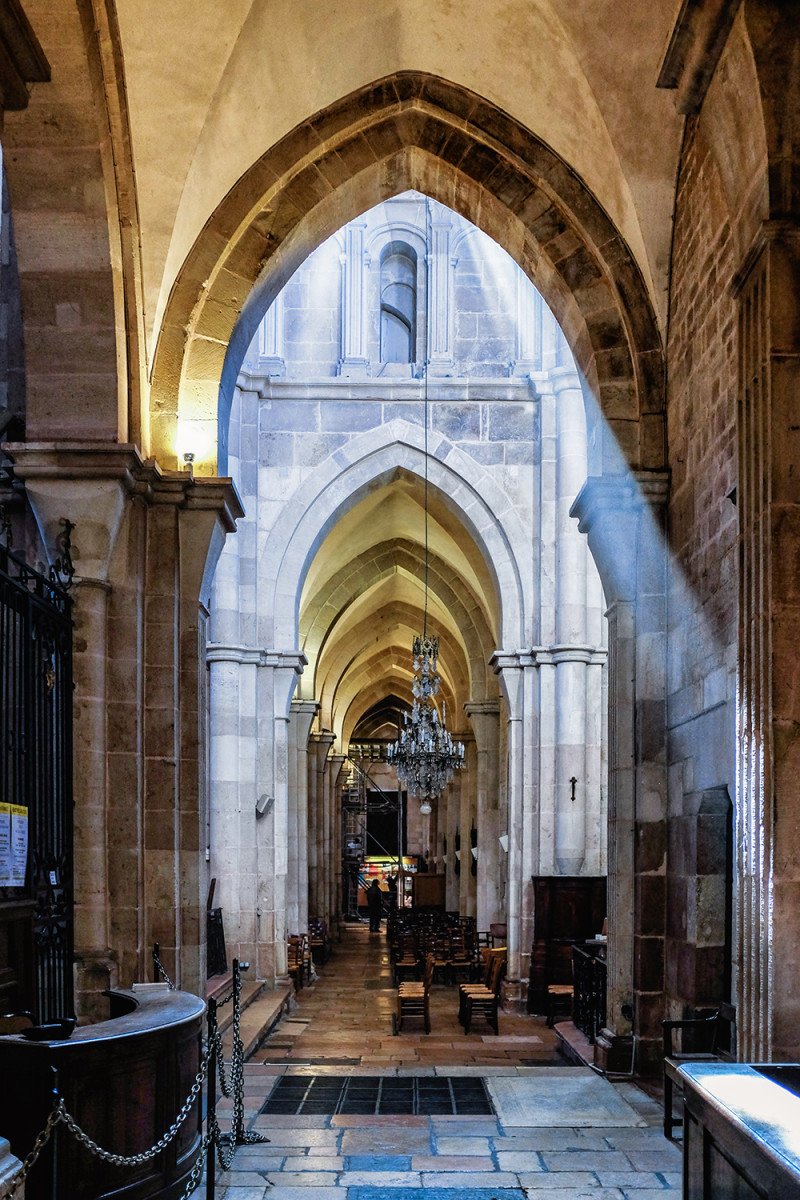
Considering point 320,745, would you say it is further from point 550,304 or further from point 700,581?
point 700,581

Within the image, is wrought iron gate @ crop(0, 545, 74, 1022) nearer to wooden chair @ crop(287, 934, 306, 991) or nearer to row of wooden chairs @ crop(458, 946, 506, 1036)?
row of wooden chairs @ crop(458, 946, 506, 1036)

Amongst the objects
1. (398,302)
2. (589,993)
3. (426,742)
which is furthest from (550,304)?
(398,302)

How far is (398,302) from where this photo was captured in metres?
20.4

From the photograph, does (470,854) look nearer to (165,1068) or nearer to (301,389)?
(301,389)

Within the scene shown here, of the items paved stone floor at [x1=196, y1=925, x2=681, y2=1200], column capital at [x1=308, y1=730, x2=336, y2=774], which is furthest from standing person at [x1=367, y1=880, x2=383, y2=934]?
paved stone floor at [x1=196, y1=925, x2=681, y2=1200]

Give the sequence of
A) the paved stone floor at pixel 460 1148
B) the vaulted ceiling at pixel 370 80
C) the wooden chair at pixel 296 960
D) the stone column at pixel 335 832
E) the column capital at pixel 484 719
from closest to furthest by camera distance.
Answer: the paved stone floor at pixel 460 1148, the vaulted ceiling at pixel 370 80, the wooden chair at pixel 296 960, the column capital at pixel 484 719, the stone column at pixel 335 832

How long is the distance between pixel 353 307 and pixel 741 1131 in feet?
52.0

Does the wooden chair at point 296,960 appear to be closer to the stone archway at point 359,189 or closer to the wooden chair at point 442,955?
the wooden chair at point 442,955

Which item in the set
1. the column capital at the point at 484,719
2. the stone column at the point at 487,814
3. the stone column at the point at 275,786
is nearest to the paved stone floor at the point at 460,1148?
the stone column at the point at 275,786

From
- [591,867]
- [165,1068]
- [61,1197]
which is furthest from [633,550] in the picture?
[591,867]

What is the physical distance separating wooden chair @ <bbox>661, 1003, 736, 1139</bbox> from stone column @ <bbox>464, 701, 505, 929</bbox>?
1235 cm

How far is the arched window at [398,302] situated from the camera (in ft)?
62.9

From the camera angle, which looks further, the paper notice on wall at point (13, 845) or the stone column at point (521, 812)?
the stone column at point (521, 812)

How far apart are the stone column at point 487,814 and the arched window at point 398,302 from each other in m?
6.22
